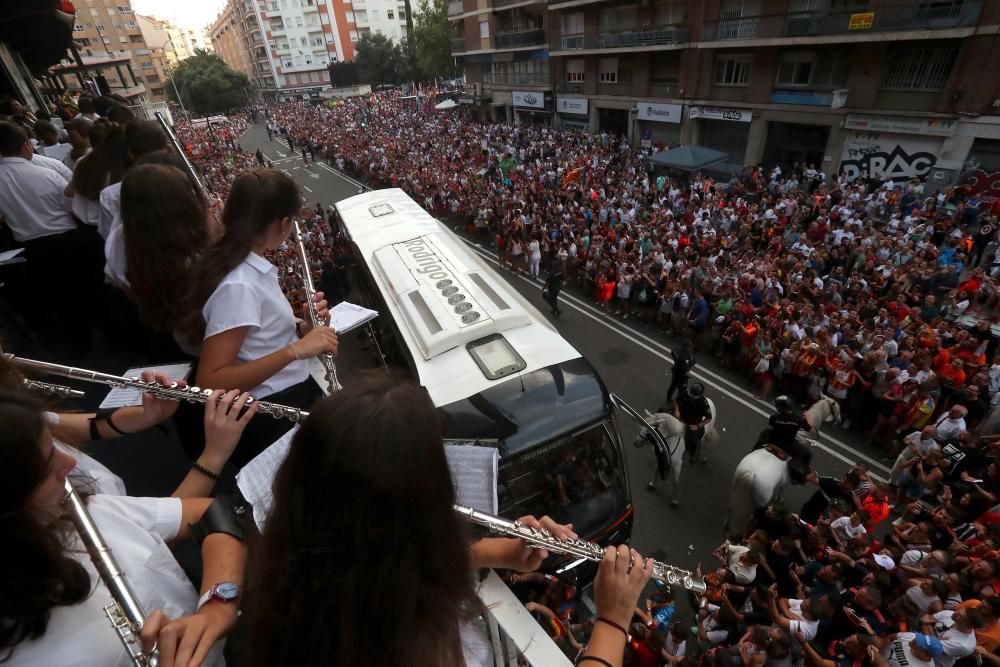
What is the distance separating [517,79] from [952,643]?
1603 inches

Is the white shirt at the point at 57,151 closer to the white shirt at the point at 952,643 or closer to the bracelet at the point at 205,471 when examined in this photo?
the bracelet at the point at 205,471

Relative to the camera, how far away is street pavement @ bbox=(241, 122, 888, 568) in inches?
272

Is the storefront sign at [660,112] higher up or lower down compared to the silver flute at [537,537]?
lower down

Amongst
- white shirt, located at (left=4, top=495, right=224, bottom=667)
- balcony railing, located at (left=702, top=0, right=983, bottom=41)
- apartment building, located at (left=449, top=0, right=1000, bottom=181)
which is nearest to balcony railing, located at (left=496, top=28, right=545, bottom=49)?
apartment building, located at (left=449, top=0, right=1000, bottom=181)

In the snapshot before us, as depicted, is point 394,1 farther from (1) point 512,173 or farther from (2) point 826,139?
(2) point 826,139

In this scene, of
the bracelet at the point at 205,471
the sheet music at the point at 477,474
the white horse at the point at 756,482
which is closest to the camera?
the bracelet at the point at 205,471

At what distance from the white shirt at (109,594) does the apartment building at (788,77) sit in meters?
23.0

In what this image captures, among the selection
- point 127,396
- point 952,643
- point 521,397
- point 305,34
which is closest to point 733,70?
point 521,397

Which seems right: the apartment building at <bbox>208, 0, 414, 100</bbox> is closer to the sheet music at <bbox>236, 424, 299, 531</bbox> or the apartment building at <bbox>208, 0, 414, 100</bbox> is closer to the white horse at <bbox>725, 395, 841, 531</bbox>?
the white horse at <bbox>725, 395, 841, 531</bbox>

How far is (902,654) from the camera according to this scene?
406 centimetres

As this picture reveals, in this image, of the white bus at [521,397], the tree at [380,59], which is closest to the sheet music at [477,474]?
the white bus at [521,397]

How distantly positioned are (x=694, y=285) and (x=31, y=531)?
12053 millimetres

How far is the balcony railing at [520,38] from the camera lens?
112 ft

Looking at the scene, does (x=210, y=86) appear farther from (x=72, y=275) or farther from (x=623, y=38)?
(x=72, y=275)
